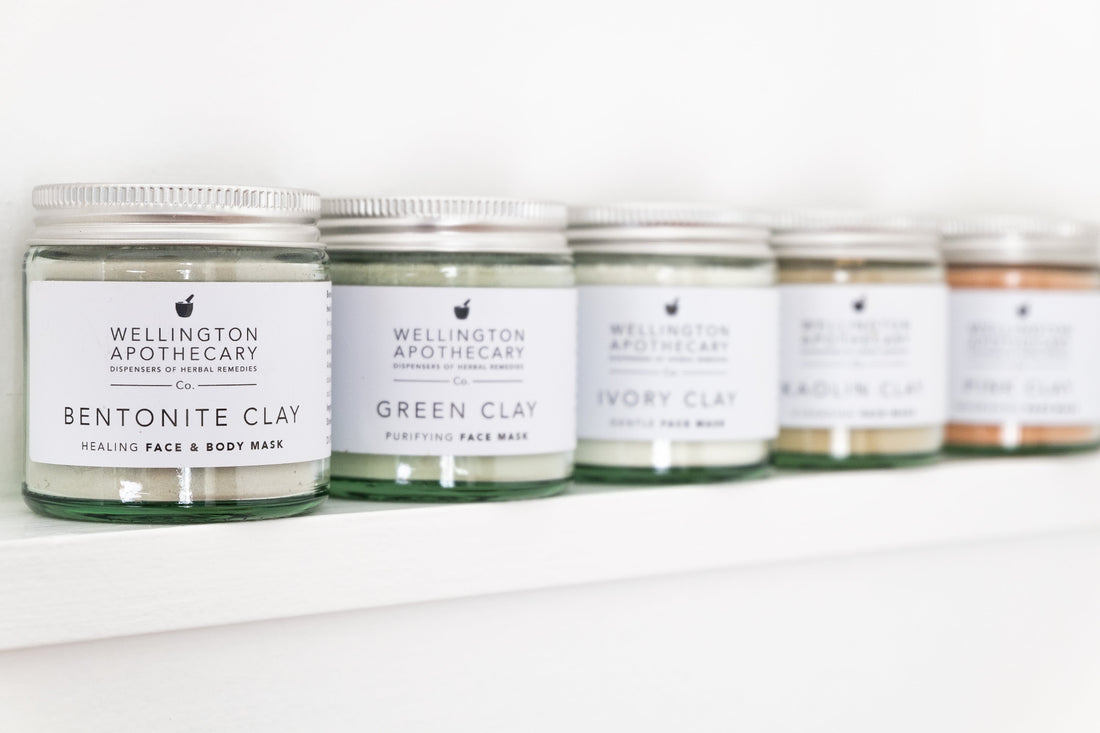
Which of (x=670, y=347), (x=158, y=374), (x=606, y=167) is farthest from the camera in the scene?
(x=606, y=167)

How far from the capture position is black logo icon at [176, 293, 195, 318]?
56cm

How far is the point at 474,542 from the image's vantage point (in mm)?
→ 641

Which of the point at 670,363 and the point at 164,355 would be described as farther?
the point at 670,363

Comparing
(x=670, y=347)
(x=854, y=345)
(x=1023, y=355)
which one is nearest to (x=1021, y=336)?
(x=1023, y=355)

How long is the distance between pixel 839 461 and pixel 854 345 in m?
0.06

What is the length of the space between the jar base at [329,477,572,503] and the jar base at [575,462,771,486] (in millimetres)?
57

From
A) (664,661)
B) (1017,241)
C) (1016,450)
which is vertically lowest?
(664,661)

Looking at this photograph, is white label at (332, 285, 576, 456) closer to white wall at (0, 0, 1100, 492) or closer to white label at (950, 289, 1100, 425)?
white wall at (0, 0, 1100, 492)

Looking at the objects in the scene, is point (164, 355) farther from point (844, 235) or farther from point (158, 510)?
point (844, 235)

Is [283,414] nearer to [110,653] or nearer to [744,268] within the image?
[110,653]

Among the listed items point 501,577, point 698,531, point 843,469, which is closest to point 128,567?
point 501,577

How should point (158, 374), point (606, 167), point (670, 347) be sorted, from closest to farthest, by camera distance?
1. point (158, 374)
2. point (670, 347)
3. point (606, 167)

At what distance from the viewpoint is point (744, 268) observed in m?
0.71

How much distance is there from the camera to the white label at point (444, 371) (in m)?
0.63
